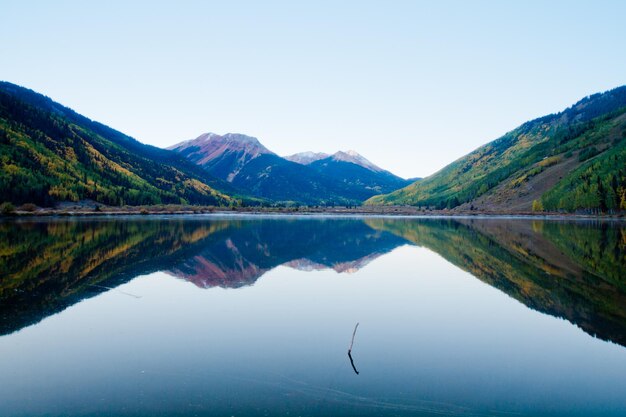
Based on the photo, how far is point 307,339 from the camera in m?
16.4

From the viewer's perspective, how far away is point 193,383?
39.7 feet

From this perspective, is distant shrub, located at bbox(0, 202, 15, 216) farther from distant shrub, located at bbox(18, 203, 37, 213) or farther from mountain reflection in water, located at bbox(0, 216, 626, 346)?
mountain reflection in water, located at bbox(0, 216, 626, 346)

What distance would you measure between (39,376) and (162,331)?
529 centimetres

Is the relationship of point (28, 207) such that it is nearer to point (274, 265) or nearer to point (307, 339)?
point (274, 265)

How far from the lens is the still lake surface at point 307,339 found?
11.2 metres

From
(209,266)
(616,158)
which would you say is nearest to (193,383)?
(209,266)

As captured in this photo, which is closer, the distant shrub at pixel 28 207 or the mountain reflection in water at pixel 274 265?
the mountain reflection in water at pixel 274 265

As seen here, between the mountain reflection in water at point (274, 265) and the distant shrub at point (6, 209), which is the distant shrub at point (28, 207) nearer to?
the distant shrub at point (6, 209)

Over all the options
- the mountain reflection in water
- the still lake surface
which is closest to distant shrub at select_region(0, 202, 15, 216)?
the mountain reflection in water

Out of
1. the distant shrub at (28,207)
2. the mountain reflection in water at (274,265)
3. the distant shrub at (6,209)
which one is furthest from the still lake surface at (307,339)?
the distant shrub at (28,207)

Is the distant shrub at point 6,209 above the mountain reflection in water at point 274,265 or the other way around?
the other way around

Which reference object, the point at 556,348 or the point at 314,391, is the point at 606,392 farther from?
the point at 314,391

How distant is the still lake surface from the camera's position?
36.8 feet

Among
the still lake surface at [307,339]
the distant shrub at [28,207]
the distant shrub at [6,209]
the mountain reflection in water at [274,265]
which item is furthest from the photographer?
the distant shrub at [28,207]
